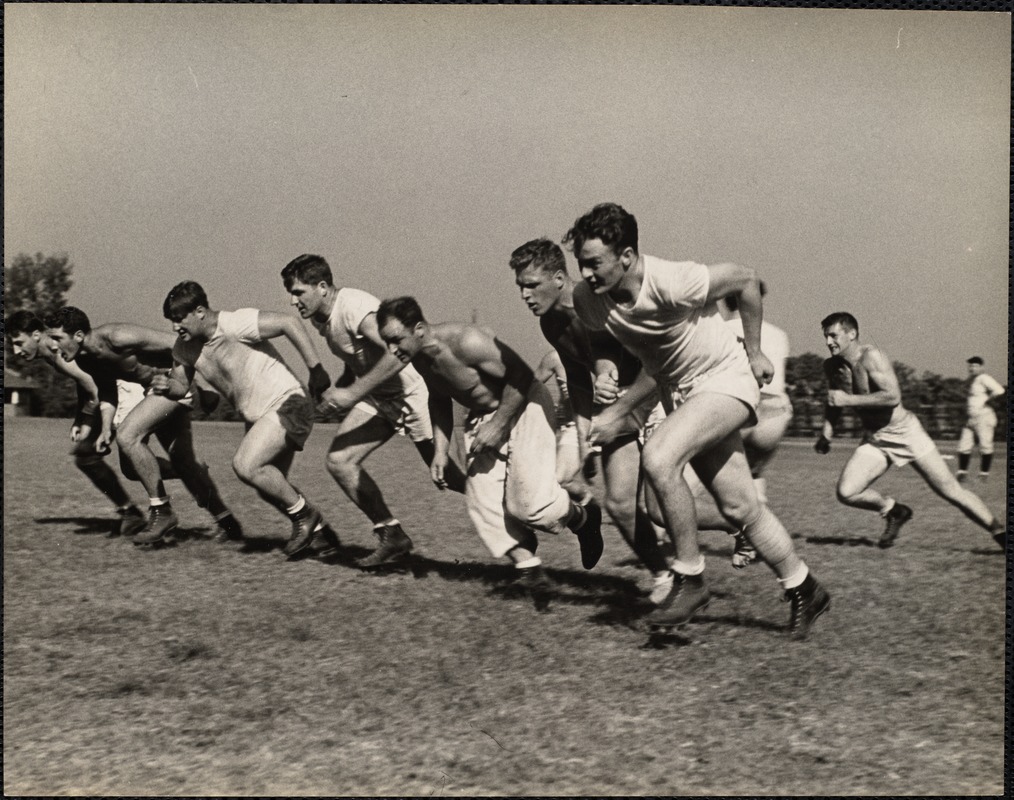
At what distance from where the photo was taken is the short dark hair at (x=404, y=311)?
5.94 meters

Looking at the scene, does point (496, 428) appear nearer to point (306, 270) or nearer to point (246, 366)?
point (306, 270)

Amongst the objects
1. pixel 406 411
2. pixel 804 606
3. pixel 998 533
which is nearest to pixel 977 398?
pixel 998 533

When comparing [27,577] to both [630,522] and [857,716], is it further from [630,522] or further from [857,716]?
[857,716]

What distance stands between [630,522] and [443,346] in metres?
1.28

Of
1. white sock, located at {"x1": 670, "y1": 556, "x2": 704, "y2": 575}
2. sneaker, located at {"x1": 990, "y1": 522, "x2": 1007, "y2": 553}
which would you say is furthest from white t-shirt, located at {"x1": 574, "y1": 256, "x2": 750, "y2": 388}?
sneaker, located at {"x1": 990, "y1": 522, "x2": 1007, "y2": 553}

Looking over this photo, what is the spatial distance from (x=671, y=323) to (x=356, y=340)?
2232 mm

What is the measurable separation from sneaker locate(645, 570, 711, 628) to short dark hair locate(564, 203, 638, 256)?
136cm

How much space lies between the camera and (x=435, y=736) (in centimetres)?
422

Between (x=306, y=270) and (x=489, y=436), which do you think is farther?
(x=306, y=270)

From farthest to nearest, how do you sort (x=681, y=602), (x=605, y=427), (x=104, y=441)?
1. (x=104, y=441)
2. (x=605, y=427)
3. (x=681, y=602)

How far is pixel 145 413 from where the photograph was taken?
7.72m

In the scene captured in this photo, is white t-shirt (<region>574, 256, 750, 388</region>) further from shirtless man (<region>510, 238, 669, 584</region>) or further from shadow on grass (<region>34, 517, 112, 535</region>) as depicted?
shadow on grass (<region>34, 517, 112, 535</region>)

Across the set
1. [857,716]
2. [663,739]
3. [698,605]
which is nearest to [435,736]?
[663,739]

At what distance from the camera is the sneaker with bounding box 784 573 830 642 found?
5082mm
